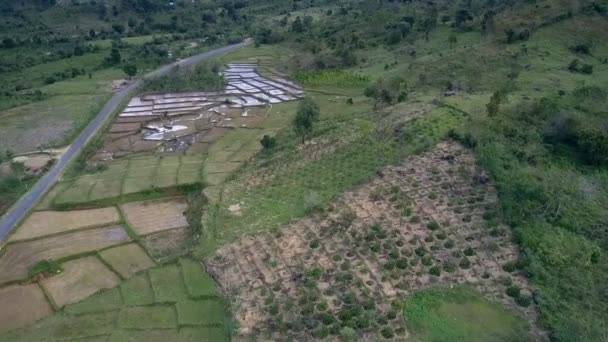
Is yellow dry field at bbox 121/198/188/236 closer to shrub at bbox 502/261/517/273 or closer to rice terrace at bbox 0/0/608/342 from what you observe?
rice terrace at bbox 0/0/608/342

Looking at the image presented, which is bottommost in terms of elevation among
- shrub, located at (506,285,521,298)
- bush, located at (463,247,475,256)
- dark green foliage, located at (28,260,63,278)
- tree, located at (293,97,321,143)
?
dark green foliage, located at (28,260,63,278)

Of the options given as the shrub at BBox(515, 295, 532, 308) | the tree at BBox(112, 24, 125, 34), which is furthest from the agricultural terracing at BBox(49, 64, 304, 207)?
the tree at BBox(112, 24, 125, 34)

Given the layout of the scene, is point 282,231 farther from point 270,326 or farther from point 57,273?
point 57,273

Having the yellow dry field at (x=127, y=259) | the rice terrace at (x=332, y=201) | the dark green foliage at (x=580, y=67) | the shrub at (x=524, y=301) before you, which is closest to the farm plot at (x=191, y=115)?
the rice terrace at (x=332, y=201)

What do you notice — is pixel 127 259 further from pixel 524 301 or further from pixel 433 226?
pixel 524 301

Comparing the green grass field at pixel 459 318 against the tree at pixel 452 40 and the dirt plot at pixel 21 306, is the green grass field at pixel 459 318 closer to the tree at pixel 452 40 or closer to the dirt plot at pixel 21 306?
the dirt plot at pixel 21 306

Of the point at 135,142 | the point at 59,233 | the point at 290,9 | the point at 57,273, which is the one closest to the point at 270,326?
the point at 57,273
